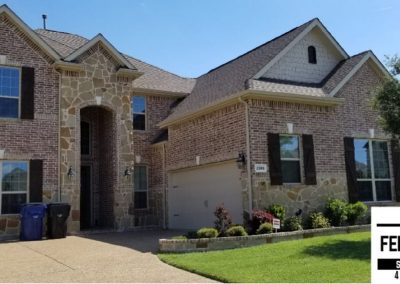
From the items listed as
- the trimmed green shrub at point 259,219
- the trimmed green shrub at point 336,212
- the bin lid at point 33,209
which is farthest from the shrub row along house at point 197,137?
the trimmed green shrub at point 259,219

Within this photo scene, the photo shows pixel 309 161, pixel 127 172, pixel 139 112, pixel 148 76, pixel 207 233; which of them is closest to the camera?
pixel 207 233

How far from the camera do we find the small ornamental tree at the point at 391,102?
42.3ft

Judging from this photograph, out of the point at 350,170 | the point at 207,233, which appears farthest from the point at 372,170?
the point at 207,233

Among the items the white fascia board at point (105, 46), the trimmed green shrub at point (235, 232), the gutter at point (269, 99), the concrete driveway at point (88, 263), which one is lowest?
the concrete driveway at point (88, 263)

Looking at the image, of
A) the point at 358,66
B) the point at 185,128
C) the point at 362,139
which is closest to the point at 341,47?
the point at 358,66

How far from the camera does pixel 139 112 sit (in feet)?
68.4

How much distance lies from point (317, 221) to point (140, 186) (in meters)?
8.46

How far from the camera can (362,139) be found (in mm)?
17609

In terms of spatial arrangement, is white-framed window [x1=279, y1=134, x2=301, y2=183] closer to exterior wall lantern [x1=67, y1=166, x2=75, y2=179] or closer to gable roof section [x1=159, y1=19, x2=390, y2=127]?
gable roof section [x1=159, y1=19, x2=390, y2=127]

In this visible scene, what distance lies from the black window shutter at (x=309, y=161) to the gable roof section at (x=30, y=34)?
9579 mm

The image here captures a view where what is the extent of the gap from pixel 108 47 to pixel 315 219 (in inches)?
409

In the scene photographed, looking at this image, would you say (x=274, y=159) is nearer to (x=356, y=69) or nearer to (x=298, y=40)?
(x=298, y=40)

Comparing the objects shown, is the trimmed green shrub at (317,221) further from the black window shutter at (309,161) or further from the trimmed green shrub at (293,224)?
the black window shutter at (309,161)

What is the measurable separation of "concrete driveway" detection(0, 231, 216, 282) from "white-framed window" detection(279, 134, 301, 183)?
4943 mm
